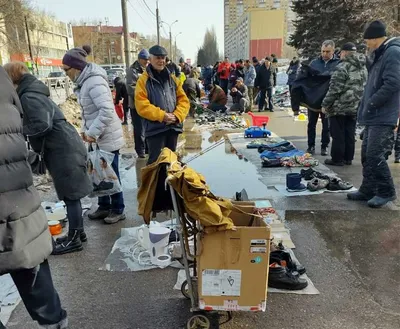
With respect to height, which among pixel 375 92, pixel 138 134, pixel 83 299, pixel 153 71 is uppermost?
pixel 153 71

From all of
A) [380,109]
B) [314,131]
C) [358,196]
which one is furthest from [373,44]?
[314,131]

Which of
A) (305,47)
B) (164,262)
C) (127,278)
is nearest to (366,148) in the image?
(164,262)

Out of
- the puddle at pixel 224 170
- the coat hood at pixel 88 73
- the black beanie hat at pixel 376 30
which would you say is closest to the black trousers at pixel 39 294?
the coat hood at pixel 88 73

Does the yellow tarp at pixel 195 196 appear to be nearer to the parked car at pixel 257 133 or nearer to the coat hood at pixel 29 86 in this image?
the coat hood at pixel 29 86

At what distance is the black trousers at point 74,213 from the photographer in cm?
354

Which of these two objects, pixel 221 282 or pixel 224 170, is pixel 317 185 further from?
pixel 221 282

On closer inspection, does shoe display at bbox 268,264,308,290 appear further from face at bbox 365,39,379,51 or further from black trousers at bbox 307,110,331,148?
black trousers at bbox 307,110,331,148

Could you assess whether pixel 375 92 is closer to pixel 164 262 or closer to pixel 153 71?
pixel 153 71

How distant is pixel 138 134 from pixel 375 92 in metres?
4.27

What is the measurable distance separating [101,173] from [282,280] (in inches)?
86.7

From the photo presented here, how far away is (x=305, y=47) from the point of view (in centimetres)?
2494

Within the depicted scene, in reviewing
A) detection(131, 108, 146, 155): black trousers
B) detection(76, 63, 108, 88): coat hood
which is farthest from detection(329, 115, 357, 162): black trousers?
detection(76, 63, 108, 88): coat hood

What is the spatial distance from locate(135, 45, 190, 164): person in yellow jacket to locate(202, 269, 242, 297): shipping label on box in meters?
2.38

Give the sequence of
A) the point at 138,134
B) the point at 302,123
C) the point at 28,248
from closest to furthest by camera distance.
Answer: the point at 28,248
the point at 138,134
the point at 302,123
